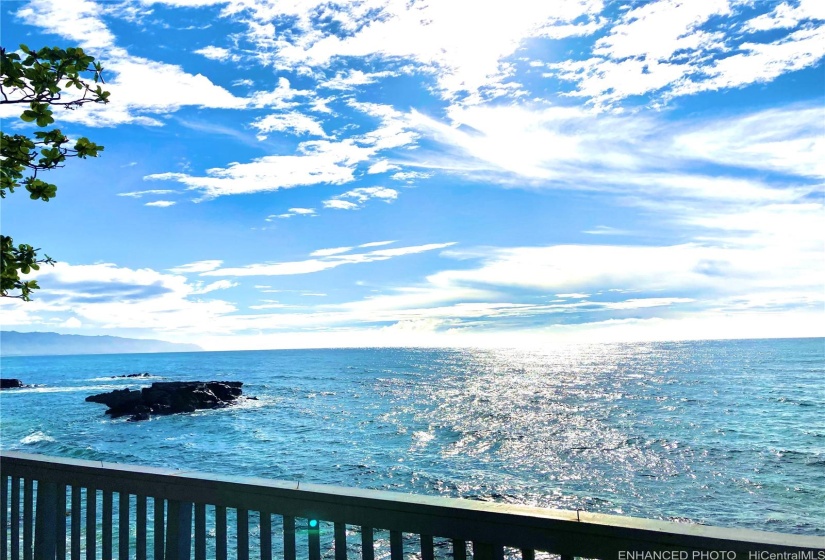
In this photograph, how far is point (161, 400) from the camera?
45.2 meters

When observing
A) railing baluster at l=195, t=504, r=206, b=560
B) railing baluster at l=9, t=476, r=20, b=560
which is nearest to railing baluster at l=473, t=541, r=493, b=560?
railing baluster at l=195, t=504, r=206, b=560

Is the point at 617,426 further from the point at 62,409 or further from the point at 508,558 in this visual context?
the point at 62,409

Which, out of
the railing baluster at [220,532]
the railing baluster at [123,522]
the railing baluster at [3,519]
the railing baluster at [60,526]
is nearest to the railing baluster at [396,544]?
the railing baluster at [220,532]

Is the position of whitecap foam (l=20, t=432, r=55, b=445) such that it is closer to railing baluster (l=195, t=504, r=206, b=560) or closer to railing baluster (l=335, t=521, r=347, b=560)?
railing baluster (l=195, t=504, r=206, b=560)

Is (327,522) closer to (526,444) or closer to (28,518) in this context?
(28,518)

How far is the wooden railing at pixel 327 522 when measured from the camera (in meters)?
2.21

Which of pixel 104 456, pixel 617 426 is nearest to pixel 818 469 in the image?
pixel 617 426

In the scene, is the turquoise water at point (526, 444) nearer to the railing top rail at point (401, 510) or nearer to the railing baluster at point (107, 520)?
the railing baluster at point (107, 520)

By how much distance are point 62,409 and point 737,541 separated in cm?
5987

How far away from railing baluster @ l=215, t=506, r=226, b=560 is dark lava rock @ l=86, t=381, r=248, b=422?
1735 inches

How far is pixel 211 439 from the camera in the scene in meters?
33.4

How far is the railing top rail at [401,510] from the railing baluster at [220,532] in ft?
0.19

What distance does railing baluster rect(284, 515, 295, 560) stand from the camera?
290 cm

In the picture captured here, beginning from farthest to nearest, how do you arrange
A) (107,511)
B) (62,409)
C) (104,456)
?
(62,409), (104,456), (107,511)
